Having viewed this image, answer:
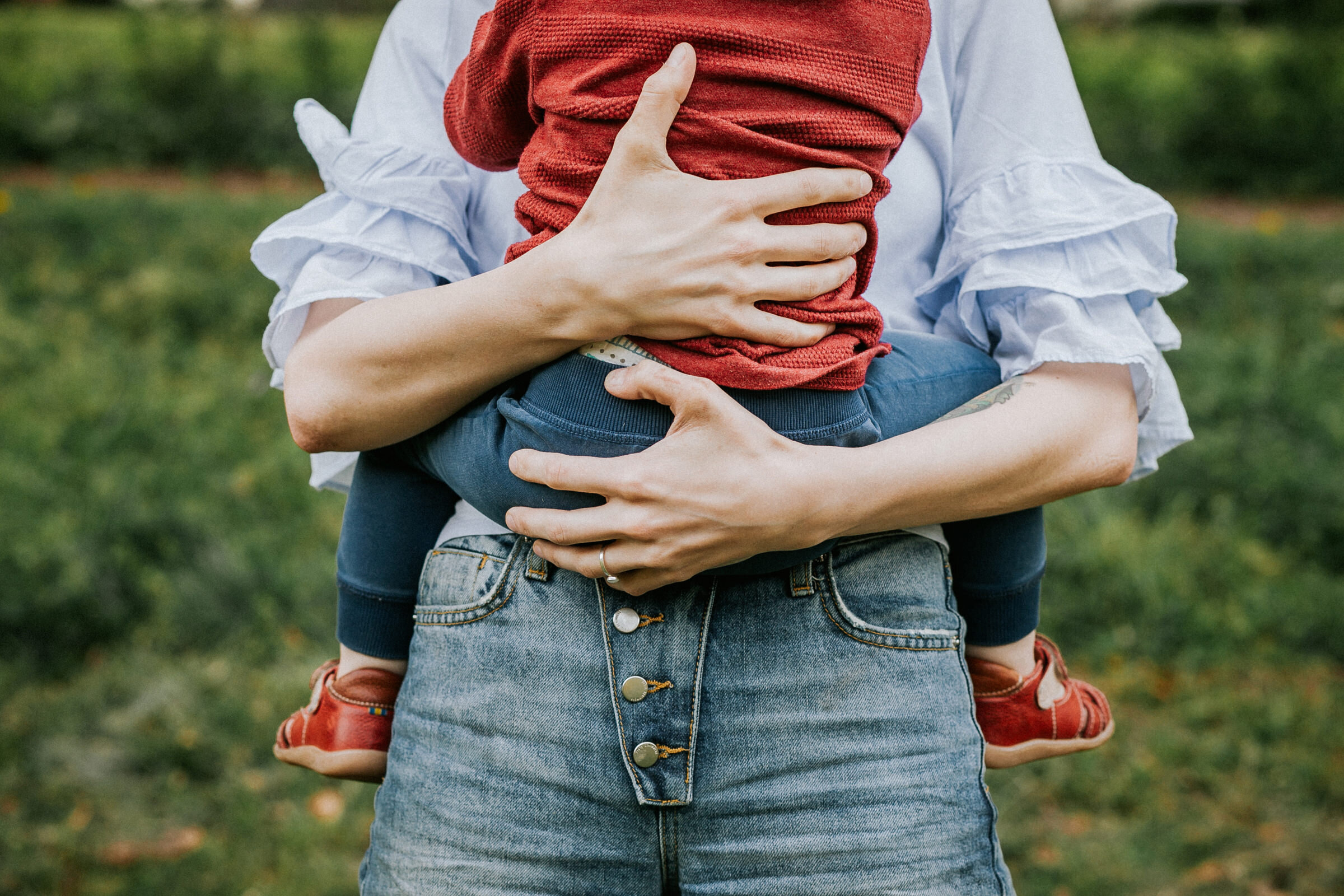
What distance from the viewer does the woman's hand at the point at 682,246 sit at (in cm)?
113

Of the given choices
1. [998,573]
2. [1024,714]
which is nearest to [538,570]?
[998,573]

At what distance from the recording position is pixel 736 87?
1140mm

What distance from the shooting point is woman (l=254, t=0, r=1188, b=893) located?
1139 mm

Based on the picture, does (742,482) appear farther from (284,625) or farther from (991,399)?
(284,625)

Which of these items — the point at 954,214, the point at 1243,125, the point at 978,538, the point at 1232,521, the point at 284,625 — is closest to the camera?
the point at 954,214

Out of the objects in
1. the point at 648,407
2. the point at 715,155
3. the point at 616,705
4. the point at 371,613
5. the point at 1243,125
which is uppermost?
the point at 715,155

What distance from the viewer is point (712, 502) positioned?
43.7 inches

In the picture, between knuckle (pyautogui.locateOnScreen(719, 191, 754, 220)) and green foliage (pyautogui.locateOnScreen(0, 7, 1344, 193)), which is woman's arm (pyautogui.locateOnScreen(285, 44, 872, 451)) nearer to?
knuckle (pyautogui.locateOnScreen(719, 191, 754, 220))

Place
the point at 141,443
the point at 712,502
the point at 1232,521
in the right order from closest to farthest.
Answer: the point at 712,502, the point at 1232,521, the point at 141,443

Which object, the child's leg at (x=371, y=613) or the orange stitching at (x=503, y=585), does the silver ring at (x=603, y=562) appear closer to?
the orange stitching at (x=503, y=585)

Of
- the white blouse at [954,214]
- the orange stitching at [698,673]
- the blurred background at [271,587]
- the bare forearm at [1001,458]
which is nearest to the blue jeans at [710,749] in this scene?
the orange stitching at [698,673]

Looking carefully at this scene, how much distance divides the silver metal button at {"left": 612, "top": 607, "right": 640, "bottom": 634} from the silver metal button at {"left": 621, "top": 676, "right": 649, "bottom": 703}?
0.05 meters

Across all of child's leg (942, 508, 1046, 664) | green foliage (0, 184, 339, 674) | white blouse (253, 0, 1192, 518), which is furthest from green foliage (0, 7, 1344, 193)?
child's leg (942, 508, 1046, 664)

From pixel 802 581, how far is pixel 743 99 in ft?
1.71
